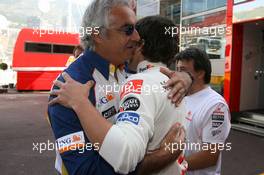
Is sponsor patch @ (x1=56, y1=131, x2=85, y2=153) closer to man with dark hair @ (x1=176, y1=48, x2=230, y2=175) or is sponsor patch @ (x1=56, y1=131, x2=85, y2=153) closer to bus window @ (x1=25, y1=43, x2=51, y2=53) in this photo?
man with dark hair @ (x1=176, y1=48, x2=230, y2=175)

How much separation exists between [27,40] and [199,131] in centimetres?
1531

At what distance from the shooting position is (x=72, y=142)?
123 centimetres

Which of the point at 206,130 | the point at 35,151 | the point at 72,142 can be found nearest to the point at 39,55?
the point at 35,151

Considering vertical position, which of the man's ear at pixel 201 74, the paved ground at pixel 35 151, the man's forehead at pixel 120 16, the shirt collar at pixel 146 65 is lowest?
the paved ground at pixel 35 151

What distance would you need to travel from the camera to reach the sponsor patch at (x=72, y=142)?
48.2 inches

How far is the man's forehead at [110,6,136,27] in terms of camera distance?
1408 mm

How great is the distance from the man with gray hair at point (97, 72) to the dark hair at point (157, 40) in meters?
0.06

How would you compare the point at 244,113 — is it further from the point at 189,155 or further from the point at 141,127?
the point at 141,127

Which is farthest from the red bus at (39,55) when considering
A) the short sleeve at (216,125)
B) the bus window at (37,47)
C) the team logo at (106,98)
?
the team logo at (106,98)

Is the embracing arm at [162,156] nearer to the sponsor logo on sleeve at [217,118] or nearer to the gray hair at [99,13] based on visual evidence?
the gray hair at [99,13]

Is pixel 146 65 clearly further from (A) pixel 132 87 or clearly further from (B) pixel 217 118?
(B) pixel 217 118

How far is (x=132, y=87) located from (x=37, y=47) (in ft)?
53.0

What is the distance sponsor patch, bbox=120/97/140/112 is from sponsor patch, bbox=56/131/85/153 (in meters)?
0.19

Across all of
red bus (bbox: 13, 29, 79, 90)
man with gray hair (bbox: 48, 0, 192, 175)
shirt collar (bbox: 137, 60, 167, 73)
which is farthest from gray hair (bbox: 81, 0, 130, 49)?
red bus (bbox: 13, 29, 79, 90)
